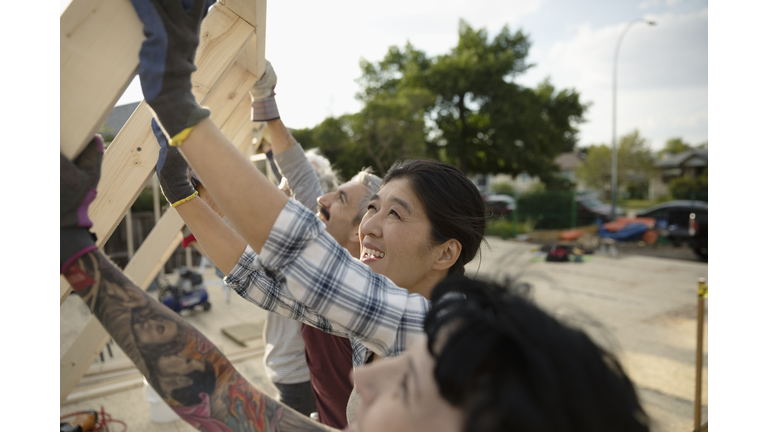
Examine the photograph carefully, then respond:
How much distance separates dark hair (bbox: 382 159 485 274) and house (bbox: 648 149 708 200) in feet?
156

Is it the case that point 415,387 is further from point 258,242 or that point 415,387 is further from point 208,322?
point 208,322

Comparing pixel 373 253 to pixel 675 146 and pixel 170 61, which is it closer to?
pixel 170 61

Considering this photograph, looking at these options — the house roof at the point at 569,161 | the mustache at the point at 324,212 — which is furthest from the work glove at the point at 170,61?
the house roof at the point at 569,161

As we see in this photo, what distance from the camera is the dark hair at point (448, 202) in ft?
5.06

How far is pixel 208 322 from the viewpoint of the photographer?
5.84 metres

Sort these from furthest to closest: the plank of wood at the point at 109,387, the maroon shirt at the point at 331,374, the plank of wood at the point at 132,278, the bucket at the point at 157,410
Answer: the plank of wood at the point at 109,387 → the bucket at the point at 157,410 → the plank of wood at the point at 132,278 → the maroon shirt at the point at 331,374

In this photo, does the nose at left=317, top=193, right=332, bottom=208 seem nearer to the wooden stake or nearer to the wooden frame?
the wooden frame

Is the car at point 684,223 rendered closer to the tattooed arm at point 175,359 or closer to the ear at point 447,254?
the ear at point 447,254

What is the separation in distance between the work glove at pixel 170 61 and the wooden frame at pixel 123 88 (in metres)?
0.07

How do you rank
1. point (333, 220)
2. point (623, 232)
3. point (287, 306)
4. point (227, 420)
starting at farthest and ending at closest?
1. point (623, 232)
2. point (333, 220)
3. point (287, 306)
4. point (227, 420)

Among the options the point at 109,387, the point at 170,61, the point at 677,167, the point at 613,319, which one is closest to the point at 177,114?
the point at 170,61

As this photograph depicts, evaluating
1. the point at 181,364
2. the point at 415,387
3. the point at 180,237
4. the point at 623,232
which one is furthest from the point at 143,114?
the point at 623,232

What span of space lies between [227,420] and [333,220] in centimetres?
143

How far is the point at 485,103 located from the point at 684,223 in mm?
12823
